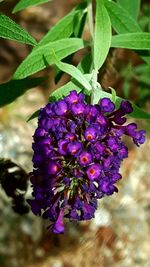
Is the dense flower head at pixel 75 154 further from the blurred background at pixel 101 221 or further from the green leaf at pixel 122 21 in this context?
the blurred background at pixel 101 221

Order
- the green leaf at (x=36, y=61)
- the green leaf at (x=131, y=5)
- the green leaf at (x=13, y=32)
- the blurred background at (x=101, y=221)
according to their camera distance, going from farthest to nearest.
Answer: the blurred background at (x=101, y=221), the green leaf at (x=131, y=5), the green leaf at (x=36, y=61), the green leaf at (x=13, y=32)

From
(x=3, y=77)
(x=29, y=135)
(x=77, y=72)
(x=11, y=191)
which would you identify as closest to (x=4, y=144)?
(x=29, y=135)

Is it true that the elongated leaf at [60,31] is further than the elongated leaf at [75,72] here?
Yes

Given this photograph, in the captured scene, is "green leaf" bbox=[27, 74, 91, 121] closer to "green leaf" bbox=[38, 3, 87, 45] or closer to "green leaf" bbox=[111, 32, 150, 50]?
"green leaf" bbox=[111, 32, 150, 50]

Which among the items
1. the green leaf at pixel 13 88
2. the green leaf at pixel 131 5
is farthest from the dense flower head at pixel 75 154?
the green leaf at pixel 131 5

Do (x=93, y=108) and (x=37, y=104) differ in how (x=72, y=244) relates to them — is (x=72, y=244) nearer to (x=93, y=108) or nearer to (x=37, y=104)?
(x=37, y=104)

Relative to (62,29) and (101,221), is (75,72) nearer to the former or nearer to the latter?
(62,29)
